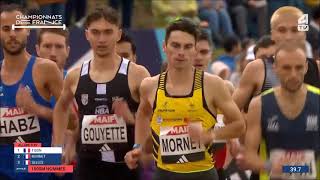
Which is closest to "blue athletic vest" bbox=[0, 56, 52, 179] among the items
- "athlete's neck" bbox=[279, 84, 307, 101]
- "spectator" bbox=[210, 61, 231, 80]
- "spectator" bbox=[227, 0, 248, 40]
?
"athlete's neck" bbox=[279, 84, 307, 101]

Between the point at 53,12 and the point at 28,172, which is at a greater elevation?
the point at 53,12

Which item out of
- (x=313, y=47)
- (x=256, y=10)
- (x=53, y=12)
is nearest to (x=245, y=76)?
(x=53, y=12)

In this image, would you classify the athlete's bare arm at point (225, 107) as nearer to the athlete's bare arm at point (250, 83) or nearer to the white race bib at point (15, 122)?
the athlete's bare arm at point (250, 83)

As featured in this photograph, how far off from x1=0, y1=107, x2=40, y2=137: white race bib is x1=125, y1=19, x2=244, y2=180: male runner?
1.36m

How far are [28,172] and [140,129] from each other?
1.29 metres

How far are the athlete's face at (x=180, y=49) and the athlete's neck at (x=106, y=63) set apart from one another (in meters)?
0.75

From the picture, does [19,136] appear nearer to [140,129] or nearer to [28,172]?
[28,172]

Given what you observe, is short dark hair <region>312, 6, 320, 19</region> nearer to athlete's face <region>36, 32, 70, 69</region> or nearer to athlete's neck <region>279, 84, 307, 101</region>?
athlete's face <region>36, 32, 70, 69</region>

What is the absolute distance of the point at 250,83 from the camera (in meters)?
9.38

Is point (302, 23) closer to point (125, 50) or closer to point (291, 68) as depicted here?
point (125, 50)

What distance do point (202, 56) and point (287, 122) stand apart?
283 centimetres

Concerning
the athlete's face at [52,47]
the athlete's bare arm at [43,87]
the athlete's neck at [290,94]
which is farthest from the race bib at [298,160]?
the athlete's face at [52,47]

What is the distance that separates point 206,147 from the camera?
8.67 metres

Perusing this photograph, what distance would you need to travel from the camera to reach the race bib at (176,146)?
858 centimetres
